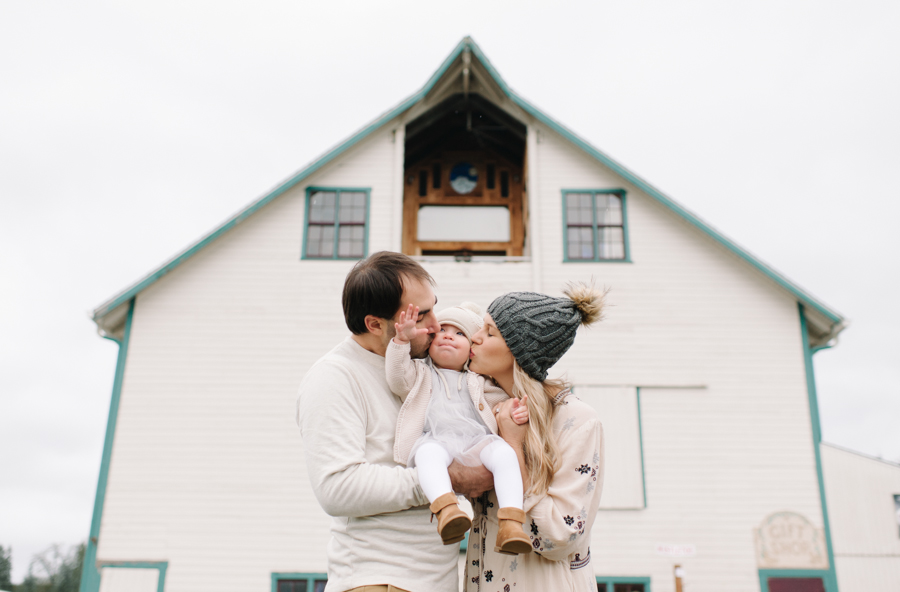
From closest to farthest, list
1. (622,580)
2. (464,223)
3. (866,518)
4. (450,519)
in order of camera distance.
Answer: (450,519)
(622,580)
(464,223)
(866,518)

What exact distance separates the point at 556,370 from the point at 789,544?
454 cm

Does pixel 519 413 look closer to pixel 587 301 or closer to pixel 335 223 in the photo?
pixel 587 301

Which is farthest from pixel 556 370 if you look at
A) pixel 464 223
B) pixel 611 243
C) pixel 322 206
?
pixel 322 206

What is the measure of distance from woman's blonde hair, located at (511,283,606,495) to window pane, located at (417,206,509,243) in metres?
9.78

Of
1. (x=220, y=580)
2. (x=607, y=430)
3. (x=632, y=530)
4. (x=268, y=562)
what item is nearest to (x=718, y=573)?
(x=632, y=530)

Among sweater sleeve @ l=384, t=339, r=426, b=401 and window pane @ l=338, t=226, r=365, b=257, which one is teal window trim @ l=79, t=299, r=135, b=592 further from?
sweater sleeve @ l=384, t=339, r=426, b=401

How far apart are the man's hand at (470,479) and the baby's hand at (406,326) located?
601 millimetres

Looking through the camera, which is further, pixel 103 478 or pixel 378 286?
pixel 103 478

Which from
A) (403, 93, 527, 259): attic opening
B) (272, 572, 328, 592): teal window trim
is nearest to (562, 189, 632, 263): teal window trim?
(403, 93, 527, 259): attic opening

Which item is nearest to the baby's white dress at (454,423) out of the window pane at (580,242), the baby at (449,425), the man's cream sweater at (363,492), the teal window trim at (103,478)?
the baby at (449,425)

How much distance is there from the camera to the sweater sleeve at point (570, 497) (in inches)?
110

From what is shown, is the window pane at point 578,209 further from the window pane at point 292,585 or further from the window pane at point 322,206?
the window pane at point 292,585

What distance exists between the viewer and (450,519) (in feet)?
8.19

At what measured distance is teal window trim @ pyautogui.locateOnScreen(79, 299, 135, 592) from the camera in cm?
1024
